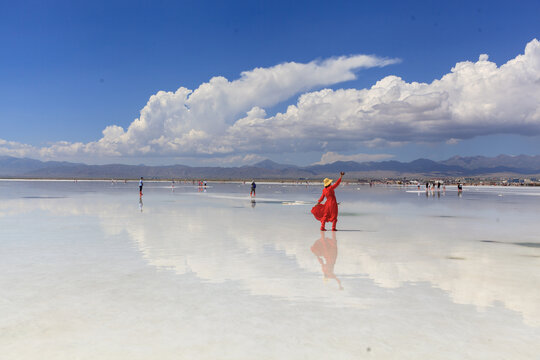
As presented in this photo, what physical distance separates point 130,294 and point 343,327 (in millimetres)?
3913

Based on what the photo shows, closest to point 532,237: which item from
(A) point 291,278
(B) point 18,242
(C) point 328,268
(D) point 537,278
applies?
(D) point 537,278

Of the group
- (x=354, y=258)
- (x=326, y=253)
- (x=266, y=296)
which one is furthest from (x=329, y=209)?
(x=266, y=296)

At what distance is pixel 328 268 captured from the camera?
1021 cm

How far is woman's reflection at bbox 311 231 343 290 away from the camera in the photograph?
31.8ft

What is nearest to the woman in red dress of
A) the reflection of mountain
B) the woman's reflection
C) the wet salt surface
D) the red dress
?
the red dress

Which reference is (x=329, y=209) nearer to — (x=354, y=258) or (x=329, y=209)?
(x=329, y=209)

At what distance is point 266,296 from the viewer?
25.6 feet

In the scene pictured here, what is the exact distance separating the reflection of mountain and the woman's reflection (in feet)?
0.43

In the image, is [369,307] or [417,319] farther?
[369,307]

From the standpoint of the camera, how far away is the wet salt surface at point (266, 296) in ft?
18.1

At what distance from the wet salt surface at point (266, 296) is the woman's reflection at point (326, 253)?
47mm

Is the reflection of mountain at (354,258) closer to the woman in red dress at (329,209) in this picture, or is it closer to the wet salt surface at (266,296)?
the wet salt surface at (266,296)

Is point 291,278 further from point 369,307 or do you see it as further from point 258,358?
point 258,358

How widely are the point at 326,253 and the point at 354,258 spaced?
95cm
